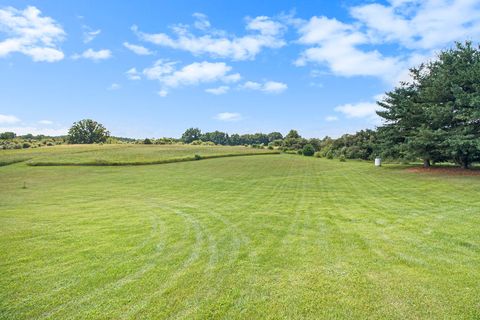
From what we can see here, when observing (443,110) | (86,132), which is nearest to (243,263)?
(443,110)

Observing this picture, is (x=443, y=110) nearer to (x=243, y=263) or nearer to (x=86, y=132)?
(x=243, y=263)

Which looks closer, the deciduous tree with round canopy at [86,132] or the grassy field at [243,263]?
the grassy field at [243,263]

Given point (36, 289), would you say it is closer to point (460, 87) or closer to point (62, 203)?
point (62, 203)

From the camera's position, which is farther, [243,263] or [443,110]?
[443,110]

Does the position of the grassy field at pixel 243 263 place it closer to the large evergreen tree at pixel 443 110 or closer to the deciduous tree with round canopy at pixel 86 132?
the large evergreen tree at pixel 443 110

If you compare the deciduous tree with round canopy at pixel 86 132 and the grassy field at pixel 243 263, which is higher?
the deciduous tree with round canopy at pixel 86 132

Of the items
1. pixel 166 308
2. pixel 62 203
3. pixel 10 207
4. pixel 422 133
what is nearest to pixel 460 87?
pixel 422 133

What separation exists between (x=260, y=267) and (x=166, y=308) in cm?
207

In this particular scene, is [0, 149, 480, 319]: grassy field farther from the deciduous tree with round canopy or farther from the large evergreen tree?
the deciduous tree with round canopy

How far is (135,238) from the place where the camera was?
754 cm

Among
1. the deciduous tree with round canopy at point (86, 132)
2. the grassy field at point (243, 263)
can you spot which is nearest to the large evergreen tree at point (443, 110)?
the grassy field at point (243, 263)

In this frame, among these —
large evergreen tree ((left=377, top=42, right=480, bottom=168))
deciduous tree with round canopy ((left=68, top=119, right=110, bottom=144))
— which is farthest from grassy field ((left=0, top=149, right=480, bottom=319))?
deciduous tree with round canopy ((left=68, top=119, right=110, bottom=144))

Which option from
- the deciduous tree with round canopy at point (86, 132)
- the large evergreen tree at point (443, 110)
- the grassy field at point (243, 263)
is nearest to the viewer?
the grassy field at point (243, 263)

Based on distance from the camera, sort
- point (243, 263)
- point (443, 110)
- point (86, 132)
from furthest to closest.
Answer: point (86, 132) < point (443, 110) < point (243, 263)
